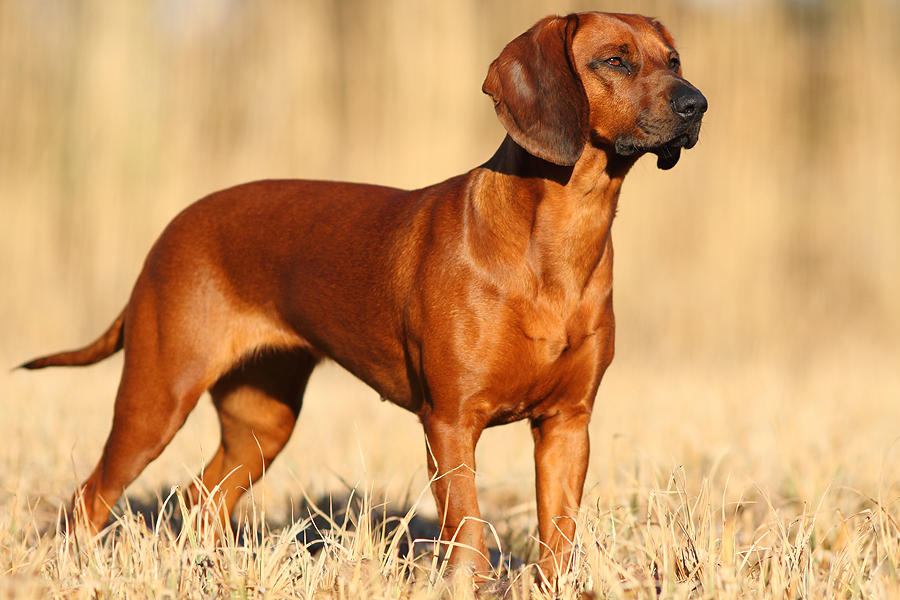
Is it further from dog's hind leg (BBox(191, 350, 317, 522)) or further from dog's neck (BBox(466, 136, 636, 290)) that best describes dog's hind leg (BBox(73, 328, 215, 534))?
dog's neck (BBox(466, 136, 636, 290))

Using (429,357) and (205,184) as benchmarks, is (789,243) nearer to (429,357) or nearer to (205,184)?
(205,184)

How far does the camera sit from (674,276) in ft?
27.0

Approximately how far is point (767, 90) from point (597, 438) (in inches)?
175

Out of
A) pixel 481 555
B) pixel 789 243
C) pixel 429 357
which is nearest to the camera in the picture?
pixel 481 555

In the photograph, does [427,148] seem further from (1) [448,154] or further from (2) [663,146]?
(2) [663,146]

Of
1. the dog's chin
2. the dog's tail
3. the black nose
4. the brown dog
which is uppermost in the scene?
the black nose

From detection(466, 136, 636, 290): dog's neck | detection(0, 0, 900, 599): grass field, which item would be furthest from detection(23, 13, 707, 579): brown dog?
detection(0, 0, 900, 599): grass field

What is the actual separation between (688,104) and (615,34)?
41cm

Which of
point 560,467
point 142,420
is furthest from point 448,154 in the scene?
point 560,467

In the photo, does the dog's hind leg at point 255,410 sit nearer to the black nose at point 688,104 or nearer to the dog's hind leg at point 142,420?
the dog's hind leg at point 142,420

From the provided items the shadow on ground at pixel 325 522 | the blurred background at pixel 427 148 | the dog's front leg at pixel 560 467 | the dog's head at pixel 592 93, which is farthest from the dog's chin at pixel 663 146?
the blurred background at pixel 427 148

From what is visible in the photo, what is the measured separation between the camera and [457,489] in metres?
2.79

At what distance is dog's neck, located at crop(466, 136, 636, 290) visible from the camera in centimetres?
290

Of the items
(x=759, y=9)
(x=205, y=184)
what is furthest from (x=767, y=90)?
(x=205, y=184)
